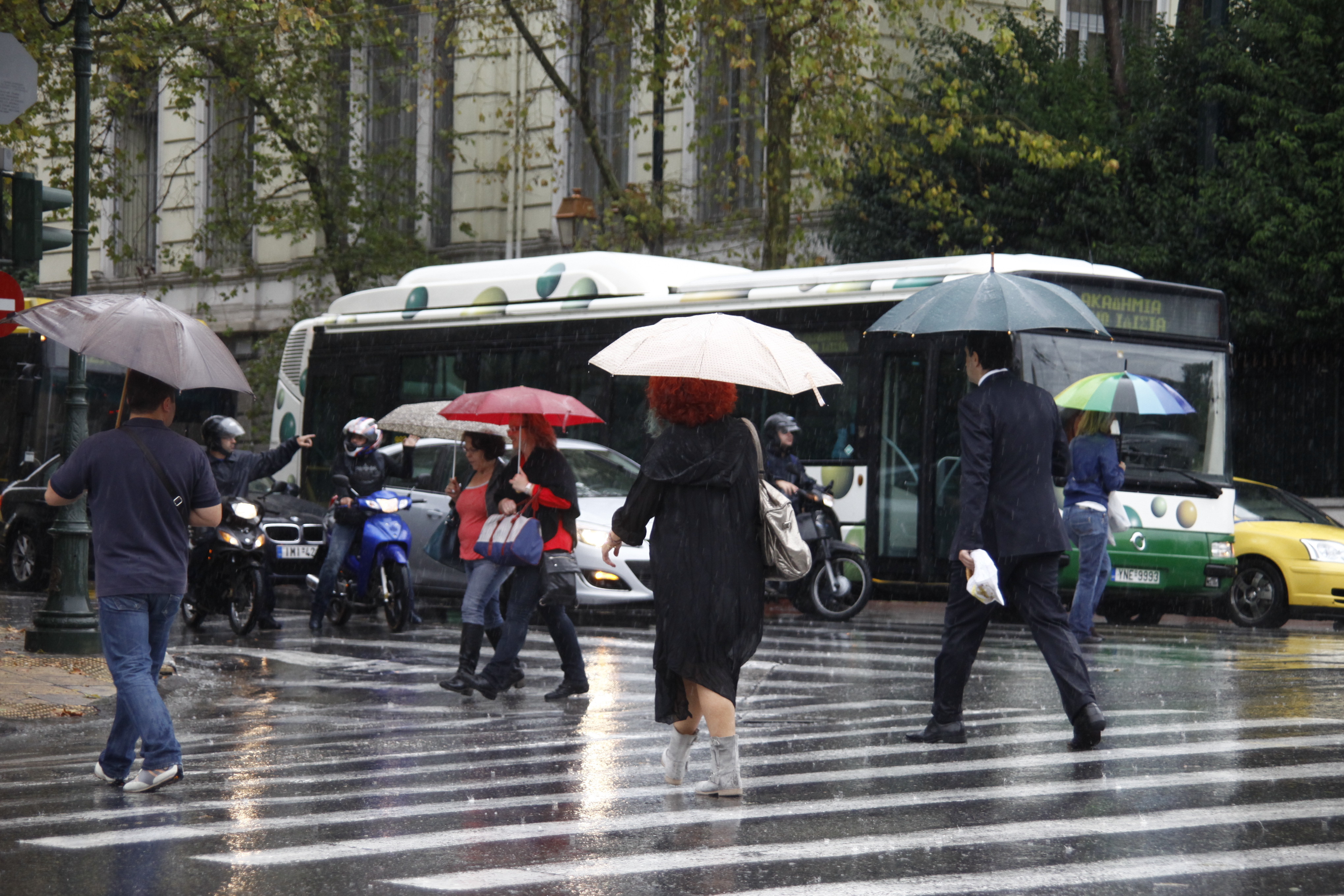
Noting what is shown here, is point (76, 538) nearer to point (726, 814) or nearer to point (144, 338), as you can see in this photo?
point (144, 338)

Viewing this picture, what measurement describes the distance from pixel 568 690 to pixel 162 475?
12.8 feet

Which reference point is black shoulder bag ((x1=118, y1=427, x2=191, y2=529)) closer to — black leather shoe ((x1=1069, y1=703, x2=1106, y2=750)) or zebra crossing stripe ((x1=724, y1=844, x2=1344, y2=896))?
zebra crossing stripe ((x1=724, y1=844, x2=1344, y2=896))

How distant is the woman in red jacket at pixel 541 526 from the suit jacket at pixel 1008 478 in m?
2.89

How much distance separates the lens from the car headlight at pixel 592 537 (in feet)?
49.5

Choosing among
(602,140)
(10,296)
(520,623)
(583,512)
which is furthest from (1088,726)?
(602,140)

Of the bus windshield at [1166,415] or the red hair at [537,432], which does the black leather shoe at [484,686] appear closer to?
the red hair at [537,432]

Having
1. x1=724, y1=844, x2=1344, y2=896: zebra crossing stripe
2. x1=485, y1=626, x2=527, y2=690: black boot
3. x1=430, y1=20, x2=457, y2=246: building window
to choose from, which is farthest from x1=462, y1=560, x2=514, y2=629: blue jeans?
x1=430, y1=20, x2=457, y2=246: building window

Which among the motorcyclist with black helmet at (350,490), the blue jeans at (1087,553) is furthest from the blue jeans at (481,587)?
the blue jeans at (1087,553)

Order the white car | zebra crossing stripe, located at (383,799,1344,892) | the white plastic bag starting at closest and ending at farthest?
zebra crossing stripe, located at (383,799,1344,892), the white plastic bag, the white car

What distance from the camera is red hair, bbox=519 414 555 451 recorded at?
1049 cm

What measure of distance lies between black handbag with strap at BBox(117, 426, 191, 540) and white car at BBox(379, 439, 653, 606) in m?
7.79

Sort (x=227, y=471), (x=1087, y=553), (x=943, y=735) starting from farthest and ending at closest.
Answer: (x=227, y=471)
(x=1087, y=553)
(x=943, y=735)

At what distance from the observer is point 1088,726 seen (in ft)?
26.0

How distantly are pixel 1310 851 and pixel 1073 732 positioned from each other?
8.52ft
